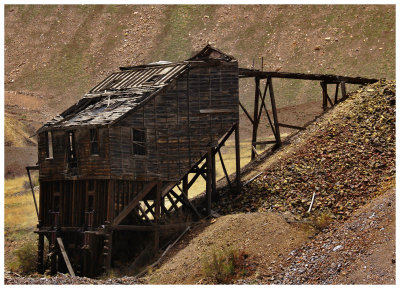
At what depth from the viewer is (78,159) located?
35.5 metres

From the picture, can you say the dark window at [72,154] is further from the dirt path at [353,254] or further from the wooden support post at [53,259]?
the dirt path at [353,254]

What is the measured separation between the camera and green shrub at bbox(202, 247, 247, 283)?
3064cm

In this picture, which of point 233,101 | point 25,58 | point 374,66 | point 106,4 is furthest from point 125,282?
point 106,4

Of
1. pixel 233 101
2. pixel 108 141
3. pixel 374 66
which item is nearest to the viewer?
pixel 108 141

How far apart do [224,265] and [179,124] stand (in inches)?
322

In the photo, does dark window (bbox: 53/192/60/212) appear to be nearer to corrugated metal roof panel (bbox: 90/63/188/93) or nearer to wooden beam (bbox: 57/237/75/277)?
wooden beam (bbox: 57/237/75/277)

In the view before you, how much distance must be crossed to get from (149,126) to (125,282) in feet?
24.9

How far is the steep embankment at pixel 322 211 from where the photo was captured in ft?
97.8

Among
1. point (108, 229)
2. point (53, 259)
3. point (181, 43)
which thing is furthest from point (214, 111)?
point (181, 43)

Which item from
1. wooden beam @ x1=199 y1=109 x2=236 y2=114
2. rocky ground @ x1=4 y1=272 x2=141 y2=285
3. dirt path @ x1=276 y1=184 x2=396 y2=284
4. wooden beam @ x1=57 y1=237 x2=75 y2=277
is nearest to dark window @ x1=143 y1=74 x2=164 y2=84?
wooden beam @ x1=199 y1=109 x2=236 y2=114

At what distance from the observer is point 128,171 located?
115 feet

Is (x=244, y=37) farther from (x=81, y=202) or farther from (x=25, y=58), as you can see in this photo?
(x=81, y=202)

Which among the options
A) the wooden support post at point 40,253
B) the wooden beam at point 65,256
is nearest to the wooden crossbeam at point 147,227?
the wooden beam at point 65,256

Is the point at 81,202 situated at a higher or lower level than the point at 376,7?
lower
